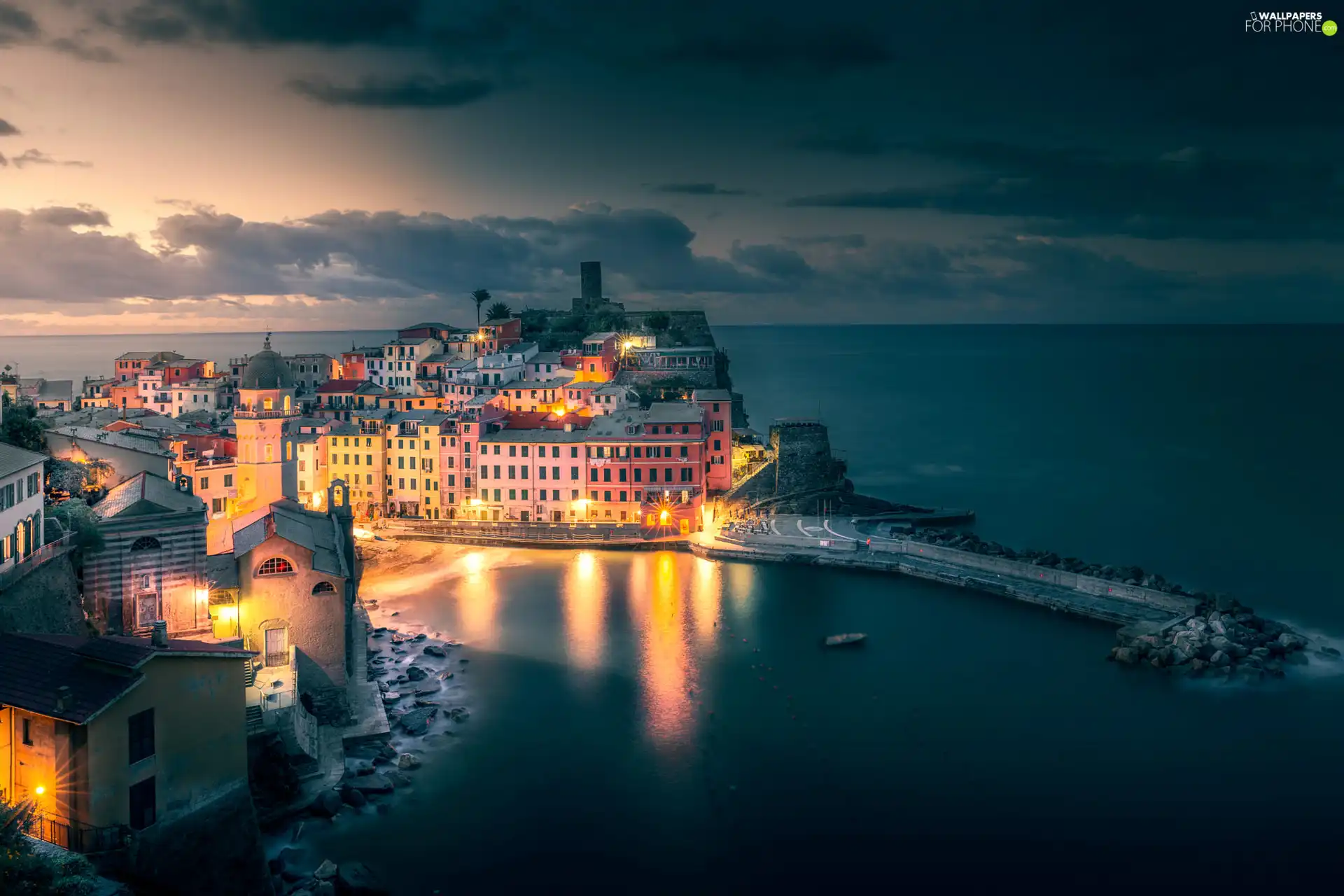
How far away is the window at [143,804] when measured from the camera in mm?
16297

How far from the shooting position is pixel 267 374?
3341 centimetres

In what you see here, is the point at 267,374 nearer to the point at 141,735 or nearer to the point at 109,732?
the point at 141,735

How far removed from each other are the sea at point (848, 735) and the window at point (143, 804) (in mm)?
4804

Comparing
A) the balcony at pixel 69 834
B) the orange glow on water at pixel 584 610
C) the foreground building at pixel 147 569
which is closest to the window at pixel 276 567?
the foreground building at pixel 147 569

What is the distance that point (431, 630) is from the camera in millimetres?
35875

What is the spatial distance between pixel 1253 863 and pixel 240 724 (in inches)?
839

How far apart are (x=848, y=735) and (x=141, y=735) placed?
18097mm

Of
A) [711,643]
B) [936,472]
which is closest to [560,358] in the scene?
[936,472]

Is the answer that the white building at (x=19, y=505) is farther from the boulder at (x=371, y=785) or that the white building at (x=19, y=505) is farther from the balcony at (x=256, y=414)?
the balcony at (x=256, y=414)

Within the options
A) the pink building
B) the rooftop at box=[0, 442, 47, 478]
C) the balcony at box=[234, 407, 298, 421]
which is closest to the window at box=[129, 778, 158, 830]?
the rooftop at box=[0, 442, 47, 478]

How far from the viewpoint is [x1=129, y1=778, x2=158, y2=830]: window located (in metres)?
16.3

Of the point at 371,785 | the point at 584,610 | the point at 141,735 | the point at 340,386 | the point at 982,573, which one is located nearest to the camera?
the point at 141,735

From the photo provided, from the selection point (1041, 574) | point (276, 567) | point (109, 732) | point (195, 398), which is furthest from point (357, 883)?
point (195, 398)

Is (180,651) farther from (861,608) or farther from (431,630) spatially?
(861,608)
